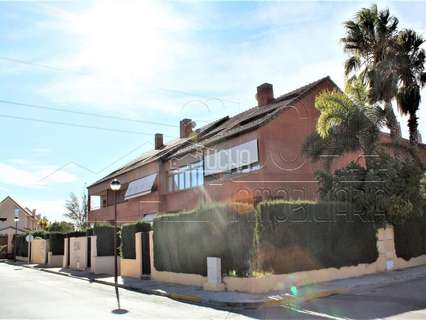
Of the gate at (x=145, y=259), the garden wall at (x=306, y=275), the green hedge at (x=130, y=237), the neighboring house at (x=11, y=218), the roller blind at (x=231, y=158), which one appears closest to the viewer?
the garden wall at (x=306, y=275)

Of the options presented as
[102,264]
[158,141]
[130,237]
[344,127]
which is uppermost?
[158,141]

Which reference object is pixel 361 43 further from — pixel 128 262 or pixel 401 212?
pixel 128 262

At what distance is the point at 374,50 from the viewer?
77.7 feet

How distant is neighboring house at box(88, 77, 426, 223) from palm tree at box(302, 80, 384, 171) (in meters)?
3.30

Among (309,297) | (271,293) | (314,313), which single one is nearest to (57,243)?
(271,293)

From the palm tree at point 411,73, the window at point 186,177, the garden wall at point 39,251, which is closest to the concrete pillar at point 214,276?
the window at point 186,177

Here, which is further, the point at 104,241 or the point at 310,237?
the point at 104,241

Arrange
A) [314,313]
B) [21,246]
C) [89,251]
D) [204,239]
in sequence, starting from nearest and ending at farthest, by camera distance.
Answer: [314,313] → [204,239] → [89,251] → [21,246]

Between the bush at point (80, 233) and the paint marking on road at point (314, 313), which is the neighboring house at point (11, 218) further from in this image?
the paint marking on road at point (314, 313)

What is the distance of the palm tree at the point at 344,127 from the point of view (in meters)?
20.0

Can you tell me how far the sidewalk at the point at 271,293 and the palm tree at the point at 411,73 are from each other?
907cm

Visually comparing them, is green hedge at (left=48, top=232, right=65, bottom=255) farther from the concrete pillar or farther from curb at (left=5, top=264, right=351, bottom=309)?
the concrete pillar

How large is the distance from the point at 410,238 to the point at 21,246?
128ft

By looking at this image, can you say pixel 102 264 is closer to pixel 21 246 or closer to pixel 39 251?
pixel 39 251
